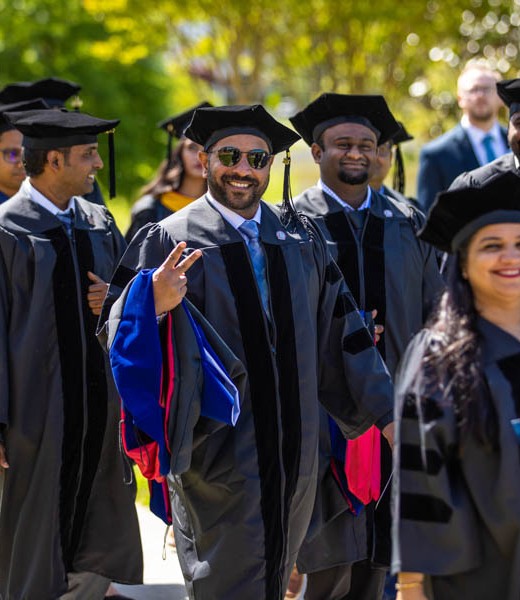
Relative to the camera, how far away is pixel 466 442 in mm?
3559

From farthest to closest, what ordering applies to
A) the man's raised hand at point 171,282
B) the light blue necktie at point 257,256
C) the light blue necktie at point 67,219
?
the light blue necktie at point 67,219 < the light blue necktie at point 257,256 < the man's raised hand at point 171,282

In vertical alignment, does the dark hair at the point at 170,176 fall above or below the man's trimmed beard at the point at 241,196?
above

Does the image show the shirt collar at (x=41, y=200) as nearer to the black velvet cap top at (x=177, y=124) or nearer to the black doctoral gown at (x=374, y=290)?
the black doctoral gown at (x=374, y=290)

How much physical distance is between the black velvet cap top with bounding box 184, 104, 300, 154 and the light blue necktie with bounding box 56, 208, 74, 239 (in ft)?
3.26

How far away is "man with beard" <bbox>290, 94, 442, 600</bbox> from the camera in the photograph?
19.2 ft

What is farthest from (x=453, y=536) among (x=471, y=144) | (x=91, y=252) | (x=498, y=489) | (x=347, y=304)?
(x=471, y=144)

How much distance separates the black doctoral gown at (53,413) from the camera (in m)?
5.87

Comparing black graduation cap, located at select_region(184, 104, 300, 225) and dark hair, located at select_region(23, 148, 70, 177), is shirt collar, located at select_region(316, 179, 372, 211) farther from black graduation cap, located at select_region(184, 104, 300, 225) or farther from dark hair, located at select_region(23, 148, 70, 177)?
dark hair, located at select_region(23, 148, 70, 177)

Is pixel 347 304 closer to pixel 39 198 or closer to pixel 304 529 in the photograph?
pixel 304 529

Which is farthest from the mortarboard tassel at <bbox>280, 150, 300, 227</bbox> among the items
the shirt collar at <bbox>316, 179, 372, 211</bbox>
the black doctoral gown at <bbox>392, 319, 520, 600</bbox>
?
the black doctoral gown at <bbox>392, 319, 520, 600</bbox>

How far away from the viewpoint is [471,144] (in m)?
8.66

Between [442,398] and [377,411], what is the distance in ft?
4.73

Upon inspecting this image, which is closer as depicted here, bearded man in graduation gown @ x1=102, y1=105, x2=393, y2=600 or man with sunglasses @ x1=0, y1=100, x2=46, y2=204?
bearded man in graduation gown @ x1=102, y1=105, x2=393, y2=600

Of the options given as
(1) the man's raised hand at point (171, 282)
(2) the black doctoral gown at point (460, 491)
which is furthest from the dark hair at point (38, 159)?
(2) the black doctoral gown at point (460, 491)
